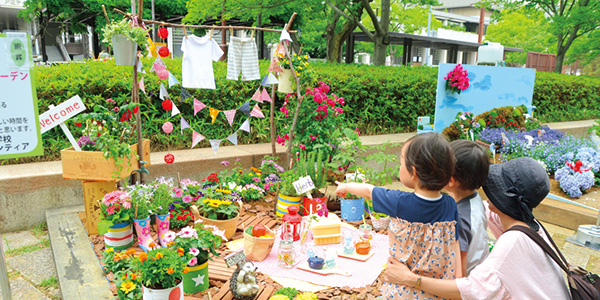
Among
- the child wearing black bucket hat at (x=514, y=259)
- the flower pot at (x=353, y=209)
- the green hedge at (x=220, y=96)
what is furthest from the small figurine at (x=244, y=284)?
the green hedge at (x=220, y=96)

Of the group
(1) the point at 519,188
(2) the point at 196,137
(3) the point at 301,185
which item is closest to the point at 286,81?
(2) the point at 196,137

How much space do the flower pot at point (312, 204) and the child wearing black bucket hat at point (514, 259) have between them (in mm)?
2221

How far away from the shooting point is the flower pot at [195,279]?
2668 mm

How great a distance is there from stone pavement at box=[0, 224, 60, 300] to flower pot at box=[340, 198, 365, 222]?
8.32 feet

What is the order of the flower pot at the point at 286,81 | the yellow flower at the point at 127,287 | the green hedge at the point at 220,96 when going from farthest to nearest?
1. the flower pot at the point at 286,81
2. the green hedge at the point at 220,96
3. the yellow flower at the point at 127,287

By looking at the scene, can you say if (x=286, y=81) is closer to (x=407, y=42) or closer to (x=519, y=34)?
(x=407, y=42)

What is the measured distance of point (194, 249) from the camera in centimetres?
258

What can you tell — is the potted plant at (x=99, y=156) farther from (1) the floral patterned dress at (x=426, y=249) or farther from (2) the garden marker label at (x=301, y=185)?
(1) the floral patterned dress at (x=426, y=249)

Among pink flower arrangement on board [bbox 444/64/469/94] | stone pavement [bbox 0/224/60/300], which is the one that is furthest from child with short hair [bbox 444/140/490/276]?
pink flower arrangement on board [bbox 444/64/469/94]

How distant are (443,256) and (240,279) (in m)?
1.33

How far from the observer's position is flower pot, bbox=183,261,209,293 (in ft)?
8.75

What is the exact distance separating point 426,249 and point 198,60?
3.06m

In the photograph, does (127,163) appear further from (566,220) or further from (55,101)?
(566,220)

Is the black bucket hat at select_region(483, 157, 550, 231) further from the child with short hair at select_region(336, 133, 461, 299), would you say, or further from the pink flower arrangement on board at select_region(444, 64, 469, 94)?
the pink flower arrangement on board at select_region(444, 64, 469, 94)
